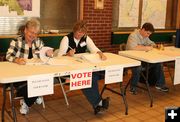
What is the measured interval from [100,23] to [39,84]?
288cm

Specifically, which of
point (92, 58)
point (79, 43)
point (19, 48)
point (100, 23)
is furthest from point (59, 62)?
point (100, 23)

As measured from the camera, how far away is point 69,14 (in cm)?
475

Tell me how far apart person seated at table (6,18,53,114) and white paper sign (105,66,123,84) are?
2.13 feet

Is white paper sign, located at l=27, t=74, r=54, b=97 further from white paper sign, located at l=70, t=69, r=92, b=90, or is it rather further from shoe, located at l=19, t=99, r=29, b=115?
shoe, located at l=19, t=99, r=29, b=115

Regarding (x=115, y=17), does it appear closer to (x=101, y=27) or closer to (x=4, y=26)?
(x=101, y=27)

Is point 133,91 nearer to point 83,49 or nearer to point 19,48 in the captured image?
point 83,49

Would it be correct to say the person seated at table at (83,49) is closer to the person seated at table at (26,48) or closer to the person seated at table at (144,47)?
the person seated at table at (26,48)

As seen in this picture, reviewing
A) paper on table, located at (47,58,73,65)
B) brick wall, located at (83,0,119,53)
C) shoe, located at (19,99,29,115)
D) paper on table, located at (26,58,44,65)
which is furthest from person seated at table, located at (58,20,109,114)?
brick wall, located at (83,0,119,53)

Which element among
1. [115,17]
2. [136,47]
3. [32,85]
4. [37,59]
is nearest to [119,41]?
[115,17]

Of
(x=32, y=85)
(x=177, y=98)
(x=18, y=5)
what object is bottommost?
(x=177, y=98)

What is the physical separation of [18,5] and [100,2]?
154 centimetres

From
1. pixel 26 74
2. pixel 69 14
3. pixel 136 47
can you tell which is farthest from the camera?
pixel 69 14

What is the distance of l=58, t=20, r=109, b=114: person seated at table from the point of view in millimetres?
3069

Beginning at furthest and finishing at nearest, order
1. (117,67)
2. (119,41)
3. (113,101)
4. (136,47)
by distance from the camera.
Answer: (119,41) < (136,47) < (113,101) < (117,67)
